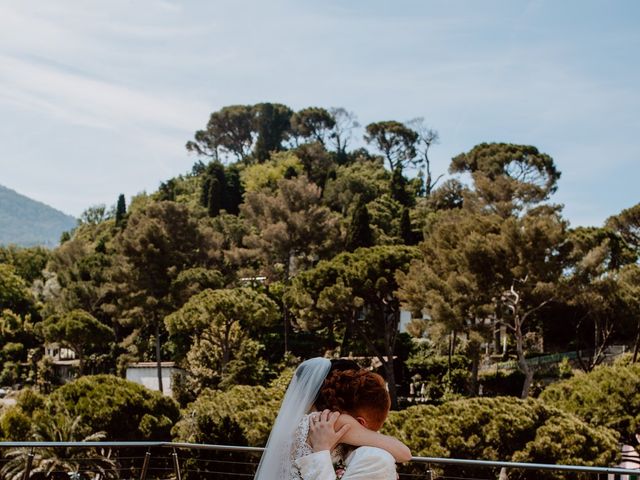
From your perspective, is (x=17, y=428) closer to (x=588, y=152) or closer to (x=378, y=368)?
(x=378, y=368)

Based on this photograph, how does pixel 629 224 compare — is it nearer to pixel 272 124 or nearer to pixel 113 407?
pixel 113 407

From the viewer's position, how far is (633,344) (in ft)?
113

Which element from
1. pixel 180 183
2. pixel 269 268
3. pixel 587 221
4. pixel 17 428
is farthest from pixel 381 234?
pixel 180 183

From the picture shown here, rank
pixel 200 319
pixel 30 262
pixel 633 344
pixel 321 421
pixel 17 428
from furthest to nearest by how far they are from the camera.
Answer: pixel 30 262 → pixel 633 344 → pixel 200 319 → pixel 17 428 → pixel 321 421

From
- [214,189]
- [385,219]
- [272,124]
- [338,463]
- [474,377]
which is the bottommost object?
[474,377]

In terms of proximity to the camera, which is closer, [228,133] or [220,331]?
[220,331]

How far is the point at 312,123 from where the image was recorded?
85375 mm

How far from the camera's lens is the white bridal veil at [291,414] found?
254 centimetres

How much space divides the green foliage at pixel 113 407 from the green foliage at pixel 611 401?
10.9 metres

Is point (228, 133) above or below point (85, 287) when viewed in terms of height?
above

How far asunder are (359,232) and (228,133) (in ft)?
172

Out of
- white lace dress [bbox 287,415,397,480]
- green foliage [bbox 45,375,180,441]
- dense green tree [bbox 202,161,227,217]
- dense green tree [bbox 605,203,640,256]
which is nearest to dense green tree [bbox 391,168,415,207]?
dense green tree [bbox 202,161,227,217]

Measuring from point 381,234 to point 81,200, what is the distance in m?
41.9

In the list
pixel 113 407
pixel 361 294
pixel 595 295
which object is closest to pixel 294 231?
pixel 361 294
